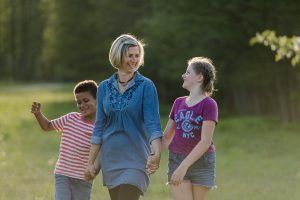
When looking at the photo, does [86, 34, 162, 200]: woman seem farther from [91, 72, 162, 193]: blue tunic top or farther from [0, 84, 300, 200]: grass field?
[0, 84, 300, 200]: grass field

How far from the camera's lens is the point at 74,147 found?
26.0ft

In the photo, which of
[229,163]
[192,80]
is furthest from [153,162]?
[229,163]

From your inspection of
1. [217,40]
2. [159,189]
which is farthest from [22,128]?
[159,189]

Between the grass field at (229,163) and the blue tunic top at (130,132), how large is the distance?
16.5 feet

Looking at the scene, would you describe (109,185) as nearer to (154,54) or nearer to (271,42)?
(271,42)

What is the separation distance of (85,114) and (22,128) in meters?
24.7

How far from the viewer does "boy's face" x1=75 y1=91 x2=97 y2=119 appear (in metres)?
7.82

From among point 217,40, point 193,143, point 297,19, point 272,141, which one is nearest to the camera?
point 193,143

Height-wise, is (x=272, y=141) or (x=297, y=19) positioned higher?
(x=297, y=19)

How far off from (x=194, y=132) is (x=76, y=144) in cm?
128

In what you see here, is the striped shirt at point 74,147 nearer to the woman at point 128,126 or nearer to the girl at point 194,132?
the girl at point 194,132

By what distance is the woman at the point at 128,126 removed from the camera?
21.9 feet

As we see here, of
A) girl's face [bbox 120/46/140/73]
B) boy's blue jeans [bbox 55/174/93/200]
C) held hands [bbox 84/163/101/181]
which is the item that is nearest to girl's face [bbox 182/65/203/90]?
girl's face [bbox 120/46/140/73]

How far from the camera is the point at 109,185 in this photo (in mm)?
6750
